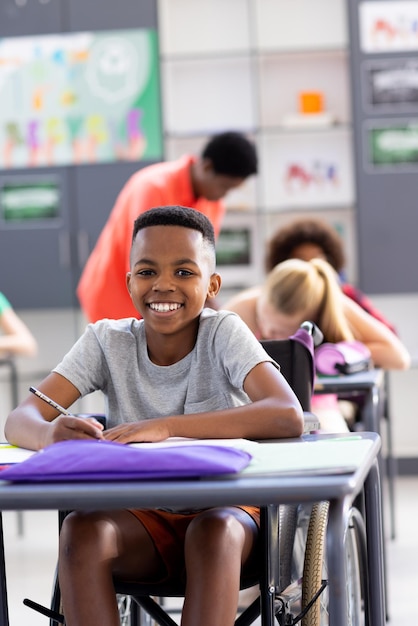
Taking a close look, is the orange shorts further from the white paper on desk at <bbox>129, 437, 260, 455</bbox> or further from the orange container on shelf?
the orange container on shelf

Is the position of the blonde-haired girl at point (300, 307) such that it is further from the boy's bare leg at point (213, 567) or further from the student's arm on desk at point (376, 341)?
the boy's bare leg at point (213, 567)

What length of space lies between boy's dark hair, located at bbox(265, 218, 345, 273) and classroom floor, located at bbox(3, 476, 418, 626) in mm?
1018

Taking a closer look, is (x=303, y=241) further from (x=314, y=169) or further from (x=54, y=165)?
(x=54, y=165)

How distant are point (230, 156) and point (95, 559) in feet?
7.09

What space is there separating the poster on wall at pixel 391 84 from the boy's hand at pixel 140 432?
3711 mm

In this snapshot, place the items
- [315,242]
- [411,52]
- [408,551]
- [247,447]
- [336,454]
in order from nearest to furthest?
[336,454]
[247,447]
[408,551]
[315,242]
[411,52]

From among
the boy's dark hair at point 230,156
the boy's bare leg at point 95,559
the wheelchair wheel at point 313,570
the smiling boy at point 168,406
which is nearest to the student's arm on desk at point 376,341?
the boy's dark hair at point 230,156

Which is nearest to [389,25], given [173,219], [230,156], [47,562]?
[230,156]

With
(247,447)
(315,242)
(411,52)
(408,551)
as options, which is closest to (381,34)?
(411,52)

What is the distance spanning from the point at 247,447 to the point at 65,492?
0.32 metres

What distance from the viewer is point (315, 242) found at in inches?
158

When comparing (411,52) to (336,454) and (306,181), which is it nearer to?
(306,181)

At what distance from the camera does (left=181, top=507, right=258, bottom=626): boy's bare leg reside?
1.45m

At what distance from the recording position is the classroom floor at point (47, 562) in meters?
3.08
